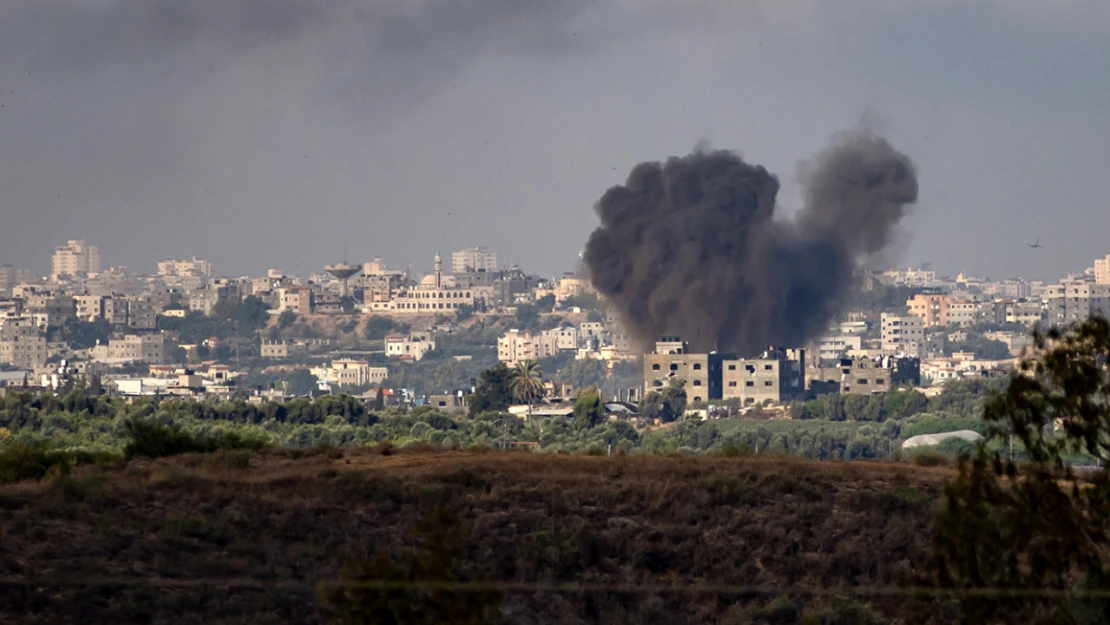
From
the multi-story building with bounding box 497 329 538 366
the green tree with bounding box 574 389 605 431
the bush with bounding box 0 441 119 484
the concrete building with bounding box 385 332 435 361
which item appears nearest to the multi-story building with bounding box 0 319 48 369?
the concrete building with bounding box 385 332 435 361

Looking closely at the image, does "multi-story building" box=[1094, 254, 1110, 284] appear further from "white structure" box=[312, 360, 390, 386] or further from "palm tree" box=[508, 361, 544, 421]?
"palm tree" box=[508, 361, 544, 421]

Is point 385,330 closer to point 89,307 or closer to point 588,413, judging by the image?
point 89,307

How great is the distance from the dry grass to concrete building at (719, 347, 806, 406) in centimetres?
5995

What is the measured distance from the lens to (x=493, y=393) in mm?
74812

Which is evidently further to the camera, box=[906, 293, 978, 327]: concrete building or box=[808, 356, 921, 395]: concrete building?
box=[906, 293, 978, 327]: concrete building

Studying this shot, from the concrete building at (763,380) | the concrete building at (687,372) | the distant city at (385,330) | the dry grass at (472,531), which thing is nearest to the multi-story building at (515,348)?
the distant city at (385,330)

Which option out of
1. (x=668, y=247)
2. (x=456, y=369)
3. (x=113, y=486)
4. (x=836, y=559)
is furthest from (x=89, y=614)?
(x=456, y=369)

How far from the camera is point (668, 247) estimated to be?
88.1 metres

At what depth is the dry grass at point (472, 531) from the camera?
1597cm

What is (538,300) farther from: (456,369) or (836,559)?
(836,559)

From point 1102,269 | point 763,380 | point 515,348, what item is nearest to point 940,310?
point 1102,269

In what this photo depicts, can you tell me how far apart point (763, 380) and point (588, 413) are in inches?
808

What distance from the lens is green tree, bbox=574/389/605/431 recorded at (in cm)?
6181

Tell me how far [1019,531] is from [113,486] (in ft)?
34.0
